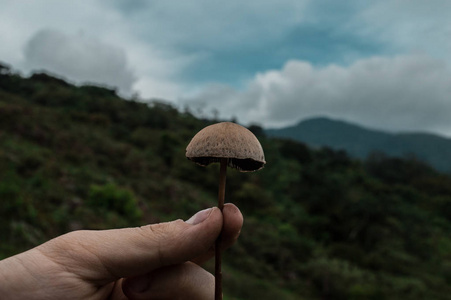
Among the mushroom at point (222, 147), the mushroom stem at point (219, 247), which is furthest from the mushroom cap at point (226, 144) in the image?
the mushroom stem at point (219, 247)

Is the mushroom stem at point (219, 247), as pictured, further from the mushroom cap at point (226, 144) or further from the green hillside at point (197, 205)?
the green hillside at point (197, 205)

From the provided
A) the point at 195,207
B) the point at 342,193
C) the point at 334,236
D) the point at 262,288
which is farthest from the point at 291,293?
the point at 342,193

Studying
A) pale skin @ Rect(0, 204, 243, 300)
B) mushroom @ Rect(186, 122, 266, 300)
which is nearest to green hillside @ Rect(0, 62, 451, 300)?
pale skin @ Rect(0, 204, 243, 300)

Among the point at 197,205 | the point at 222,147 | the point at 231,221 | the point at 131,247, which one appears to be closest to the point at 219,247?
the point at 231,221

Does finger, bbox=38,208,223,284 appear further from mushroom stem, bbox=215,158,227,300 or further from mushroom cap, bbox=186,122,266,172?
mushroom cap, bbox=186,122,266,172

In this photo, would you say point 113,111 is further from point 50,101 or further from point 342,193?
point 342,193

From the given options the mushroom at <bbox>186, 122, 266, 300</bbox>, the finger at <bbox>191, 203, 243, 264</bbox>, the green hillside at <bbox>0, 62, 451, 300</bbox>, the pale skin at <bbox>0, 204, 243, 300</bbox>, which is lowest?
the green hillside at <bbox>0, 62, 451, 300</bbox>

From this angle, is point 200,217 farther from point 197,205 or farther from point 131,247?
point 197,205

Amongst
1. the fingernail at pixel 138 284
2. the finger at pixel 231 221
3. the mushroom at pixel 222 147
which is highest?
the mushroom at pixel 222 147
